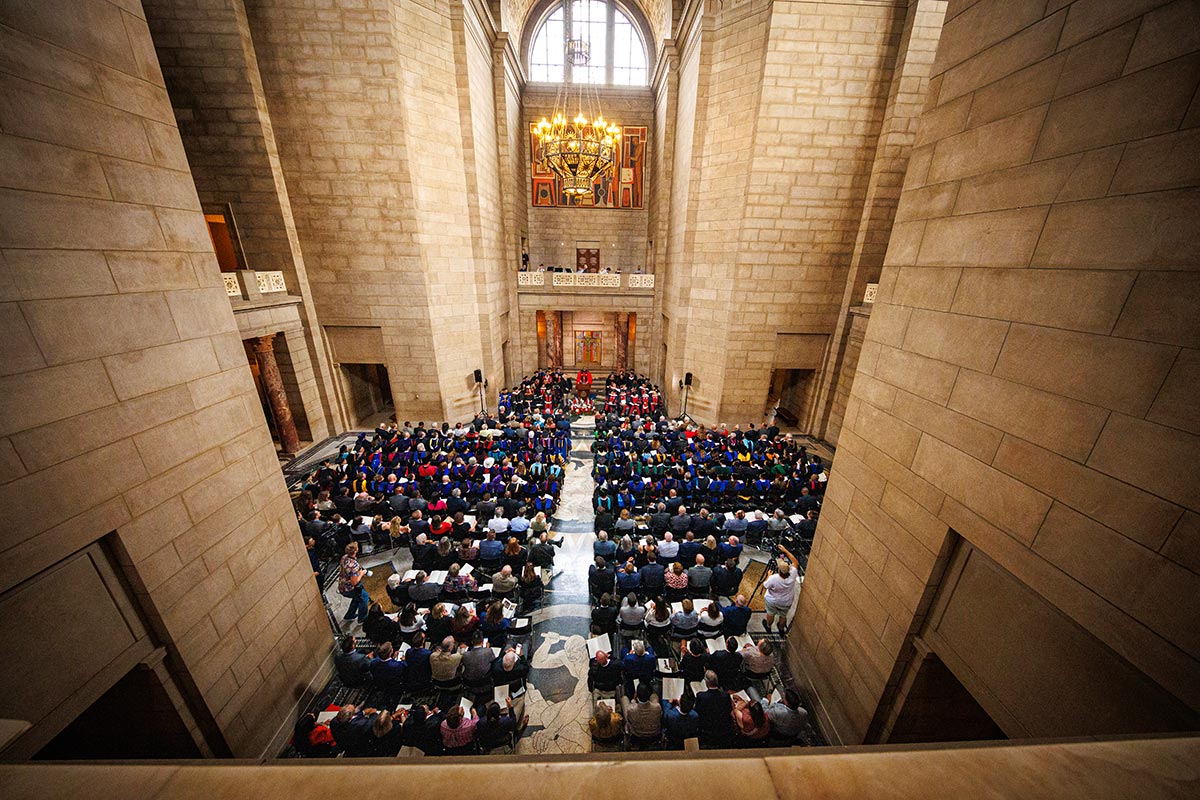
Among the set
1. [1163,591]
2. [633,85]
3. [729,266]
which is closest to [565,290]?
[729,266]

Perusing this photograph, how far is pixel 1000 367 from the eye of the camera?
9.83 feet

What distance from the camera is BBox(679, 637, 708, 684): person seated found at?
4.79 metres

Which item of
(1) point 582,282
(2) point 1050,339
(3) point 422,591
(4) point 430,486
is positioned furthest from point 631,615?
(1) point 582,282

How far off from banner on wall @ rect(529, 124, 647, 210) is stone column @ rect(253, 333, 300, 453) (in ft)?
41.2

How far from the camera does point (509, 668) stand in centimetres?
475

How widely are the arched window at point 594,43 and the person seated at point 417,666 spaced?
69.3 feet

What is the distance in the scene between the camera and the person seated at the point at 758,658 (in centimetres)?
488

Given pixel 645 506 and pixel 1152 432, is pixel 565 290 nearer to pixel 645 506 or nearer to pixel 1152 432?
pixel 645 506

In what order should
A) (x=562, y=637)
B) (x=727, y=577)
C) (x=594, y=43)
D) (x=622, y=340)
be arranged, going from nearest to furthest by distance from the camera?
(x=562, y=637) → (x=727, y=577) → (x=594, y=43) → (x=622, y=340)

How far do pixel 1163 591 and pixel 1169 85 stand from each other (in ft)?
9.09

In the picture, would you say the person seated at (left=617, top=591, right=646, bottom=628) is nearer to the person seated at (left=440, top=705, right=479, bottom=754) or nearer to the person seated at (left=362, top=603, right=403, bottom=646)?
the person seated at (left=440, top=705, right=479, bottom=754)

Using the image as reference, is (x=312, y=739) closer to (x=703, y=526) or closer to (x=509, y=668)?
(x=509, y=668)

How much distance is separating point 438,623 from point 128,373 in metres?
4.00

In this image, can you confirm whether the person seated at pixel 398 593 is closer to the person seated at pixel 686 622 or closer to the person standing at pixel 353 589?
the person standing at pixel 353 589
